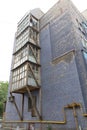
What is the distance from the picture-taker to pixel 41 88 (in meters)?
12.0

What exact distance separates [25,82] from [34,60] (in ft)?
9.39

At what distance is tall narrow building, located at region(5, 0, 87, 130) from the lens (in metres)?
9.28

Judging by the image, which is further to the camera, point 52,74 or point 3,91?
point 3,91

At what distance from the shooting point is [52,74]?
38.5 feet

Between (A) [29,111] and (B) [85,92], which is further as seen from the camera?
(A) [29,111]

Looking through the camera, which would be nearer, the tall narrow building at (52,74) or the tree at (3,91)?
the tall narrow building at (52,74)

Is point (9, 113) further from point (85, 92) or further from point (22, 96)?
point (85, 92)

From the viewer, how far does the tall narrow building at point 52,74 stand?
9.28 metres

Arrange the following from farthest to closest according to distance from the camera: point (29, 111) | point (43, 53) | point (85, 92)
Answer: point (43, 53) < point (29, 111) < point (85, 92)

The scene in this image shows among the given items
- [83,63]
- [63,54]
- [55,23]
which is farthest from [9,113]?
[55,23]

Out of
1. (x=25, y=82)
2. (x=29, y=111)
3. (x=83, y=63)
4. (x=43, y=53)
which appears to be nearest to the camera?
(x=83, y=63)

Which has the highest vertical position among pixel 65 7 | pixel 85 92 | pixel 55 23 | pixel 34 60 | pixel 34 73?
pixel 65 7

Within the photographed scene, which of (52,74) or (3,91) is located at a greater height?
(3,91)

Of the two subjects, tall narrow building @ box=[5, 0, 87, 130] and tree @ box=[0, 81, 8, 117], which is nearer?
tall narrow building @ box=[5, 0, 87, 130]
